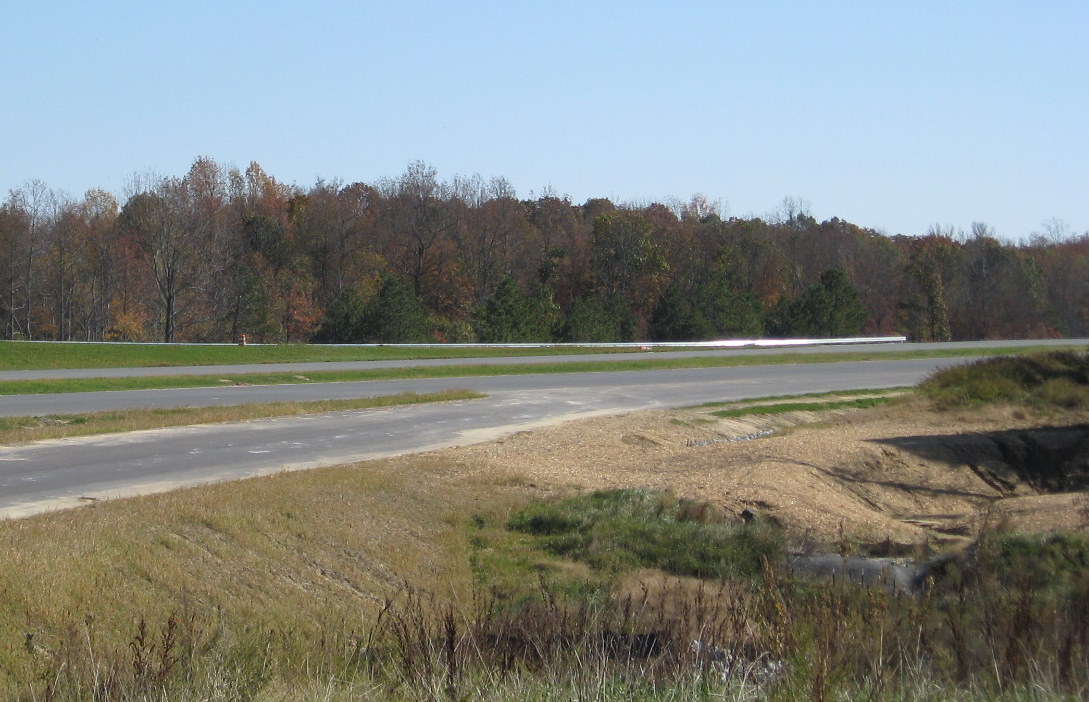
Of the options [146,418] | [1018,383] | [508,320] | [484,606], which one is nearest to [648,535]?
[484,606]

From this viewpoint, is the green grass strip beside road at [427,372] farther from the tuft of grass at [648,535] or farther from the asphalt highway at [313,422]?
the tuft of grass at [648,535]

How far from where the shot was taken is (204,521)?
33.6 feet

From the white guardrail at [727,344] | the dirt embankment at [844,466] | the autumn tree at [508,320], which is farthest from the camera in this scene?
the autumn tree at [508,320]

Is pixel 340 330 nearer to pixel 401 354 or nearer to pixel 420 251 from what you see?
pixel 401 354

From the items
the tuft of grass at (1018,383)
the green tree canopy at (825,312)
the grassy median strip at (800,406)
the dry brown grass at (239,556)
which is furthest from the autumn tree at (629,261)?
the dry brown grass at (239,556)

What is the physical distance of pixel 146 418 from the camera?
19062 millimetres

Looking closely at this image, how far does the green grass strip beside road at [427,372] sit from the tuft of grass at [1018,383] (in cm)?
1105

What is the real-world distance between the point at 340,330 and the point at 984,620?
46.6 m

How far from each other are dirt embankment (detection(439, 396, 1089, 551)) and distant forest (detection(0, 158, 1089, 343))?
99.4 ft

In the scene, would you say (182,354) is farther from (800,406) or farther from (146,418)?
(800,406)

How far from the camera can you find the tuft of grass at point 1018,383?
26375 mm

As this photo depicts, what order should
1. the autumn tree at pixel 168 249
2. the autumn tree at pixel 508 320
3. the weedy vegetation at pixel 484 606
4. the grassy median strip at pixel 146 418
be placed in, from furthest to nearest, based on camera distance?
1. the autumn tree at pixel 168 249
2. the autumn tree at pixel 508 320
3. the grassy median strip at pixel 146 418
4. the weedy vegetation at pixel 484 606

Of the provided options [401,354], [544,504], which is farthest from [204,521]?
[401,354]

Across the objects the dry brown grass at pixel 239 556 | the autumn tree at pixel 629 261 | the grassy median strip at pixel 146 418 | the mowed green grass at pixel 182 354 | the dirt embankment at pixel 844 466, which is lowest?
the dirt embankment at pixel 844 466
